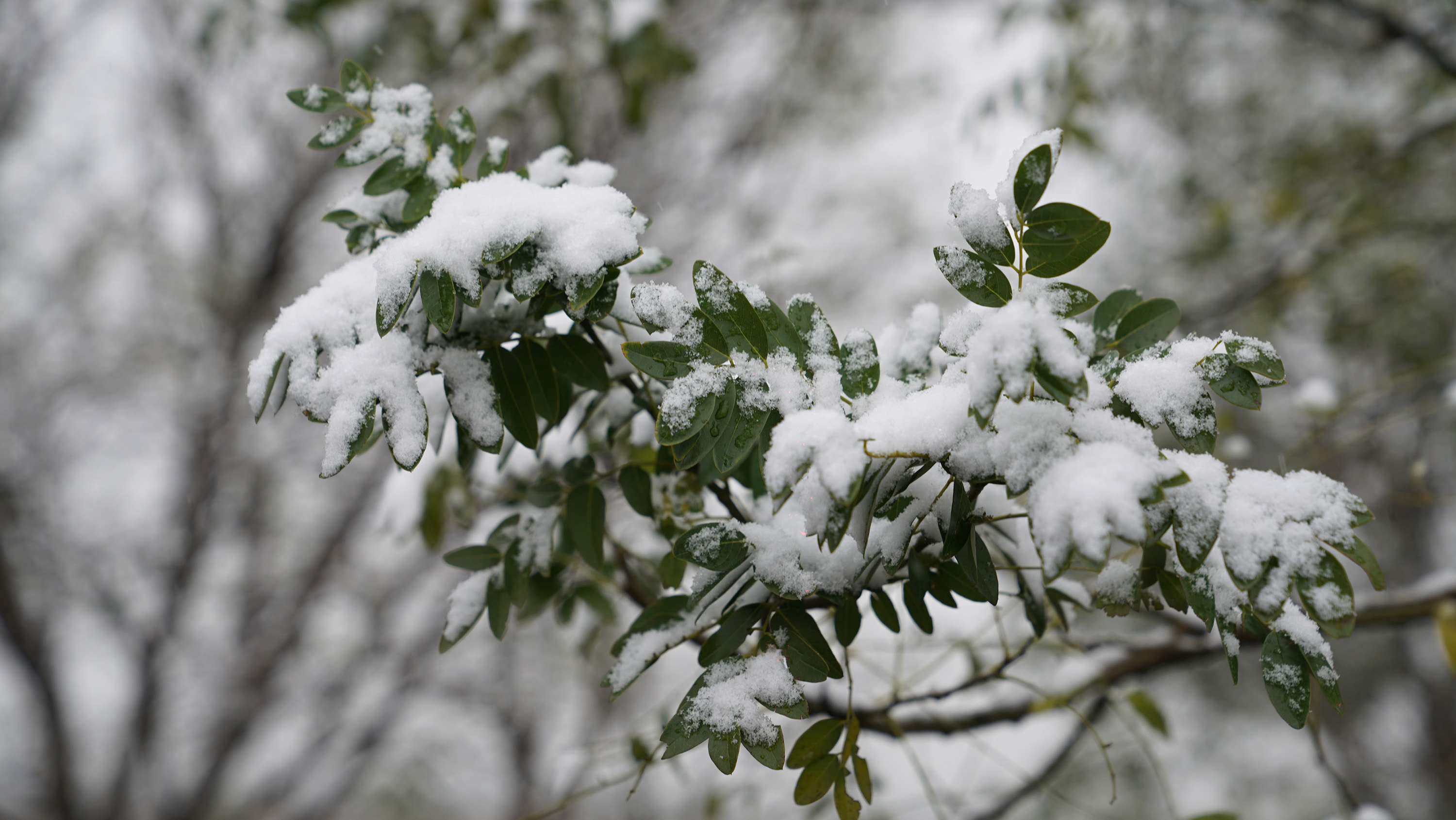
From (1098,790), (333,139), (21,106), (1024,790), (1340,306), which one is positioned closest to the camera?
(333,139)

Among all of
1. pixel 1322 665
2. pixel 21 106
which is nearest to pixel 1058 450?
pixel 1322 665

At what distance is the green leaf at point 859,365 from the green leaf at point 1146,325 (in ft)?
0.62

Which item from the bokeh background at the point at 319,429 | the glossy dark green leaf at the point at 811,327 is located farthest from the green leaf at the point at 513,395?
the bokeh background at the point at 319,429

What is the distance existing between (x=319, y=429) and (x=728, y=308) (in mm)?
4535

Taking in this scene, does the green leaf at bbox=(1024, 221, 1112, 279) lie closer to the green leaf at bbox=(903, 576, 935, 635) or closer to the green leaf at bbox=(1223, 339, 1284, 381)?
the green leaf at bbox=(1223, 339, 1284, 381)

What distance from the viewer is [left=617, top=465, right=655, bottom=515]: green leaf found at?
75cm

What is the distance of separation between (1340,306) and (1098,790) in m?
2.96

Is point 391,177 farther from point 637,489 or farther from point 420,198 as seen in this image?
point 637,489

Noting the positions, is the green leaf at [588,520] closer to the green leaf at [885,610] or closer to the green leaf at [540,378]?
the green leaf at [540,378]

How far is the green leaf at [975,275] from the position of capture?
50cm

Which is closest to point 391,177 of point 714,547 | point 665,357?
point 665,357

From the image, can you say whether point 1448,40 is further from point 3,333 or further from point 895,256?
point 3,333

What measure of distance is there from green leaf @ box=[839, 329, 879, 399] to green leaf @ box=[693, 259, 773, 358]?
0.06m

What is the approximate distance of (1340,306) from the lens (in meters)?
3.28
